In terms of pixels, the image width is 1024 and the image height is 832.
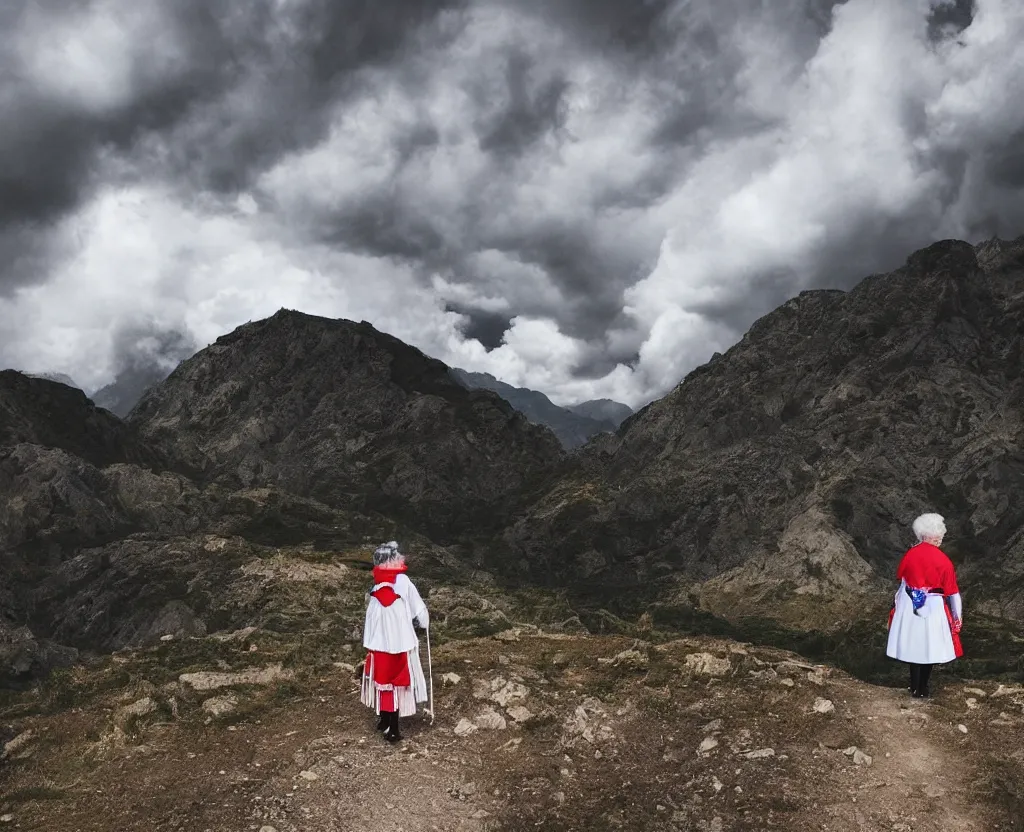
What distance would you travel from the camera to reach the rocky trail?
37.6ft

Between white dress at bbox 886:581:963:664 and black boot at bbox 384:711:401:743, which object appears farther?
white dress at bbox 886:581:963:664

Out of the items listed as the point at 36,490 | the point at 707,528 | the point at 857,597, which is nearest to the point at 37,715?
the point at 857,597

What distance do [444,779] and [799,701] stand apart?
8.51 metres

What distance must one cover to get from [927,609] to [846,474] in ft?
482

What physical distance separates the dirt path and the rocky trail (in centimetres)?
4

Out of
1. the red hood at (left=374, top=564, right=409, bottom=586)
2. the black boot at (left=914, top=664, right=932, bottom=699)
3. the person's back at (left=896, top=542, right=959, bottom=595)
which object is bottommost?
the black boot at (left=914, top=664, right=932, bottom=699)

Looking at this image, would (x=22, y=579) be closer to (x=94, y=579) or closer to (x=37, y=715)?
(x=94, y=579)

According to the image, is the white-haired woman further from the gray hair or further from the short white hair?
the gray hair

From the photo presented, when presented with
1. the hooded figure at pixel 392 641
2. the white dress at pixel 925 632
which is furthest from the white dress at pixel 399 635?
the white dress at pixel 925 632

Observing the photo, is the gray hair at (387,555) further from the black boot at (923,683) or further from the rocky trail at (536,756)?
the black boot at (923,683)

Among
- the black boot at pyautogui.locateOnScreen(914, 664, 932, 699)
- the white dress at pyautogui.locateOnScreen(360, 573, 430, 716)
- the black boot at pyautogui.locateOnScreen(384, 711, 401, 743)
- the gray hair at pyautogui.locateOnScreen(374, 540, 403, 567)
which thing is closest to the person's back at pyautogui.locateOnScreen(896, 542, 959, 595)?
the black boot at pyautogui.locateOnScreen(914, 664, 932, 699)

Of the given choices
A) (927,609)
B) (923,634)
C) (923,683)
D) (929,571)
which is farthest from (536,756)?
(929,571)

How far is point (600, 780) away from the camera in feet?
42.8

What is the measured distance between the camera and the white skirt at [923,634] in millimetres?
15406
